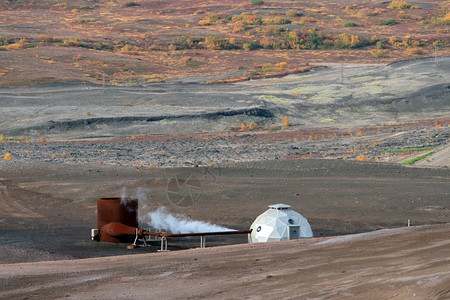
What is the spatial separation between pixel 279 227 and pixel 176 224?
4970 mm

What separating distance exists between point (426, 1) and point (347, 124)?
71.7m

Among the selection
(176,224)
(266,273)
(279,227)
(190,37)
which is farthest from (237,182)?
(190,37)

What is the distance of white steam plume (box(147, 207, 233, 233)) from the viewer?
926 inches

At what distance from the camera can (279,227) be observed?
20156mm

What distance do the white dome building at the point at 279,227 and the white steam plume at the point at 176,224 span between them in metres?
2.90

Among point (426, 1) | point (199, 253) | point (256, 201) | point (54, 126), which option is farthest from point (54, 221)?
point (426, 1)

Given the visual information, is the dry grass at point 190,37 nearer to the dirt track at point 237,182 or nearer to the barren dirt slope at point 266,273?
the dirt track at point 237,182

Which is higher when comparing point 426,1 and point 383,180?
point 426,1

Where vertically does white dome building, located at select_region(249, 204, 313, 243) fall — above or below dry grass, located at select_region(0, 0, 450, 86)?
below

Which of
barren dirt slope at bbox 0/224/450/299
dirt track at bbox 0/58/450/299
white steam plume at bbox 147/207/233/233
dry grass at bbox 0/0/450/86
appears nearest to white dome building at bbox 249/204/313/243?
dirt track at bbox 0/58/450/299

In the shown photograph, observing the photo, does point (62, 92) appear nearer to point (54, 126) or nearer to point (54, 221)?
point (54, 126)

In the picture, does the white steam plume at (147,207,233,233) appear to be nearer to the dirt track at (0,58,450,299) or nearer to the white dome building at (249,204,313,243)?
the dirt track at (0,58,450,299)

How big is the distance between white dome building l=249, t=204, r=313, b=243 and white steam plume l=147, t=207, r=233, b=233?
9.52ft

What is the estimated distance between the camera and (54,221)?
25438mm
